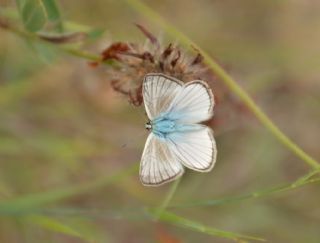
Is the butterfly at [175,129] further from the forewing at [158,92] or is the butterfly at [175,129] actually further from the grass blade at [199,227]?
the grass blade at [199,227]

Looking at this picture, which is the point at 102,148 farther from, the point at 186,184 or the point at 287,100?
the point at 287,100

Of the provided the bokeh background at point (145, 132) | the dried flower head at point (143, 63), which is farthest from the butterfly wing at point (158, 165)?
the bokeh background at point (145, 132)

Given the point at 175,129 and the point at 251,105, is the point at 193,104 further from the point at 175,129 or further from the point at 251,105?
the point at 251,105

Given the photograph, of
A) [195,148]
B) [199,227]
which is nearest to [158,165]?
[195,148]

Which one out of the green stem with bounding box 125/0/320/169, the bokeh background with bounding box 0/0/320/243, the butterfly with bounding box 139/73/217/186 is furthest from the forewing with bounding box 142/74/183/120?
the bokeh background with bounding box 0/0/320/243

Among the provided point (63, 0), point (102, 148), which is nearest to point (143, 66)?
point (102, 148)

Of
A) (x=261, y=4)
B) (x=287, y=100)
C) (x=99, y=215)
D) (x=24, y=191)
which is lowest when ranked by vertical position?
(x=99, y=215)

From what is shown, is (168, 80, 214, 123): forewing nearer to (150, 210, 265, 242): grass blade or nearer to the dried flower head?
the dried flower head

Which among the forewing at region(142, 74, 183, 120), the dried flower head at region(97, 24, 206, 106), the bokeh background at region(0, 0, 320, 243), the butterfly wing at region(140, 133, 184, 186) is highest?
the bokeh background at region(0, 0, 320, 243)
